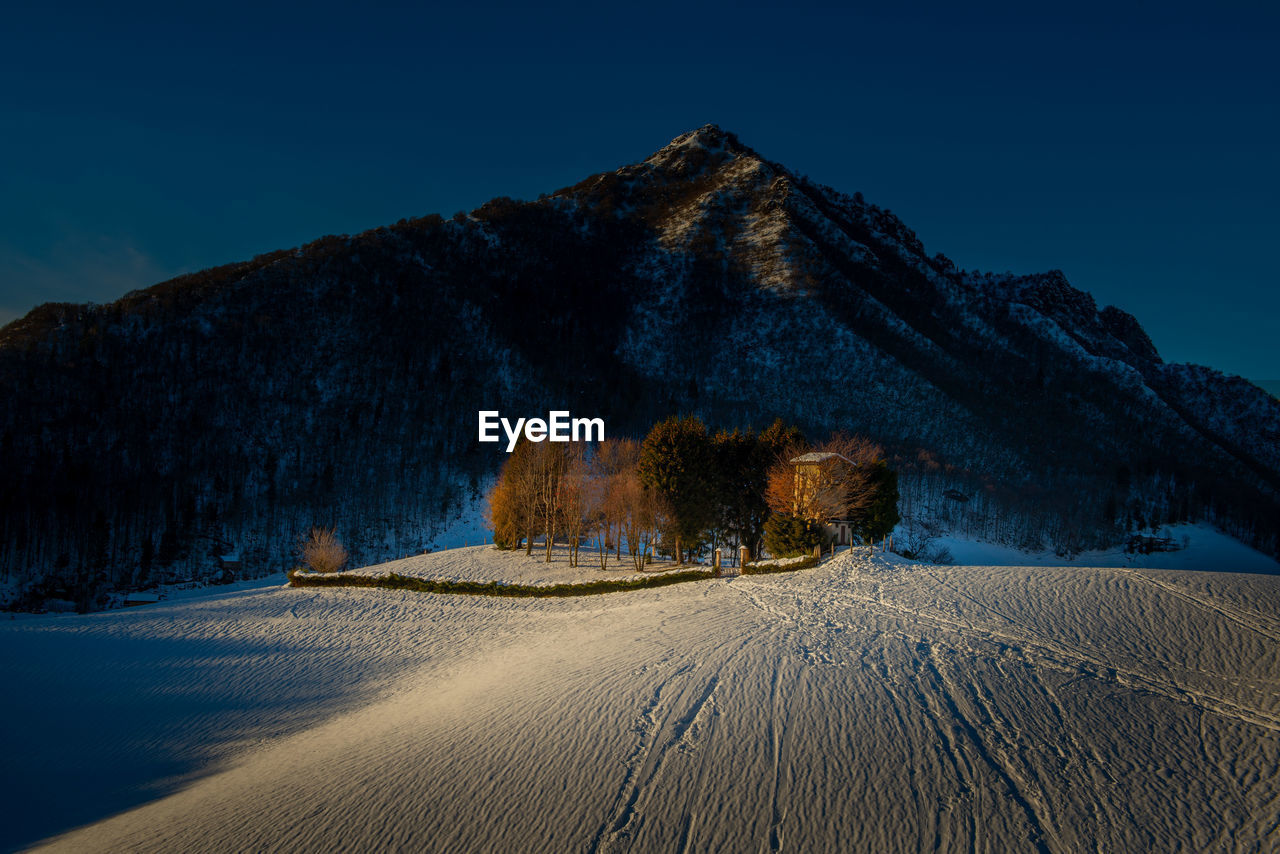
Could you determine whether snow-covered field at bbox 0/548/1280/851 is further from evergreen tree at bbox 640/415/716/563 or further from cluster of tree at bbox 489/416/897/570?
evergreen tree at bbox 640/415/716/563

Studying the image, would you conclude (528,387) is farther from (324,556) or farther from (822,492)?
(822,492)

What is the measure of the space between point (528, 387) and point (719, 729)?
10859 centimetres

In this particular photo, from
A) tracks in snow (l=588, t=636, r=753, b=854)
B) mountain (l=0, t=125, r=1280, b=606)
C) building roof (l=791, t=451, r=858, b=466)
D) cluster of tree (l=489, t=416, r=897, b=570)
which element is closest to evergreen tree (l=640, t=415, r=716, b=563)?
cluster of tree (l=489, t=416, r=897, b=570)

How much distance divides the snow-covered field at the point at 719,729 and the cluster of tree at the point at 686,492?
10362 mm

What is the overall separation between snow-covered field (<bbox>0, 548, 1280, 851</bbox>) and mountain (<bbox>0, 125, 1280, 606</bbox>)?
182 ft

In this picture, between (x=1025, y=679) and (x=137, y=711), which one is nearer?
(x=1025, y=679)

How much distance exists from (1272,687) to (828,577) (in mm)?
12654

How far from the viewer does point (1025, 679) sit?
12.2 meters

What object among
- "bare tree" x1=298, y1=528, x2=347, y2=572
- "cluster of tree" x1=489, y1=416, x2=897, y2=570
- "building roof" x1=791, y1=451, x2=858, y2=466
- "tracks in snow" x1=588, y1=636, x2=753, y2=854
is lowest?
"bare tree" x1=298, y1=528, x2=347, y2=572

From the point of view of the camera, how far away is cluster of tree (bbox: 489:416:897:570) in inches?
1264

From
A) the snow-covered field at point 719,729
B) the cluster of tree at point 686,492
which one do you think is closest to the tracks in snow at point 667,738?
the snow-covered field at point 719,729

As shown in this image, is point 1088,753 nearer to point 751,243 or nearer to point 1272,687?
point 1272,687

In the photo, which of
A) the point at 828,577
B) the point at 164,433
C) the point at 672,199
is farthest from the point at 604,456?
the point at 672,199

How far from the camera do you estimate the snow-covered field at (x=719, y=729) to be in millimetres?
8555
